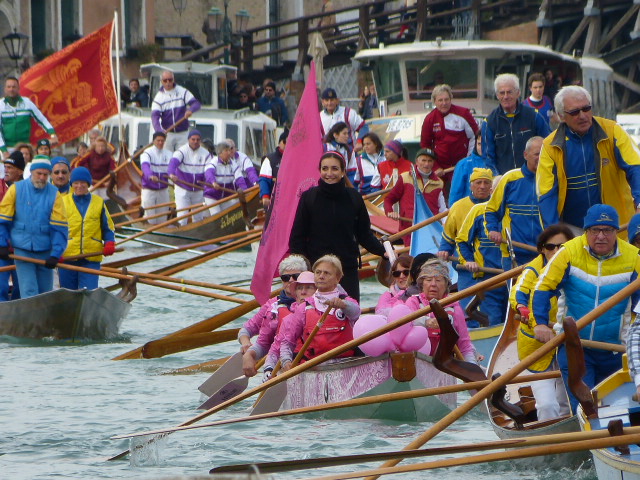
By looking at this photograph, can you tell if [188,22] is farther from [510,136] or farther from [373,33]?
[510,136]

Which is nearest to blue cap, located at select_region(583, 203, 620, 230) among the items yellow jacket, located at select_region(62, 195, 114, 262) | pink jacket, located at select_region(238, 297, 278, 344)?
pink jacket, located at select_region(238, 297, 278, 344)

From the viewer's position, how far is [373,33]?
35844mm

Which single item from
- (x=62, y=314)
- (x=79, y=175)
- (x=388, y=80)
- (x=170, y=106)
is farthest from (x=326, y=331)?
(x=388, y=80)

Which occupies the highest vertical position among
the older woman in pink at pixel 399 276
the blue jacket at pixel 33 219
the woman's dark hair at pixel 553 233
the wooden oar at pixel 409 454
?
the woman's dark hair at pixel 553 233

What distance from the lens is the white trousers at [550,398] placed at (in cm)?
877

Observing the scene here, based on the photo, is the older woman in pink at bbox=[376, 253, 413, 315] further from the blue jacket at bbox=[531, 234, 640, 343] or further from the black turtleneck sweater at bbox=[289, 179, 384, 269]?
the blue jacket at bbox=[531, 234, 640, 343]

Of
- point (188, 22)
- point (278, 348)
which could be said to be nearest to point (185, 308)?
point (278, 348)

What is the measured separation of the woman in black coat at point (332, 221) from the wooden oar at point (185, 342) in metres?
1.56

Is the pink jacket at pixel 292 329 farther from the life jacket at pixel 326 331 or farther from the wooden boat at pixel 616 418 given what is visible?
the wooden boat at pixel 616 418

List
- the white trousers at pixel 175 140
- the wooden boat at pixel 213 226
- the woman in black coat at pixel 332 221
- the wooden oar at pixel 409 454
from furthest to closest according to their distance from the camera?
the white trousers at pixel 175 140 < the wooden boat at pixel 213 226 < the woman in black coat at pixel 332 221 < the wooden oar at pixel 409 454

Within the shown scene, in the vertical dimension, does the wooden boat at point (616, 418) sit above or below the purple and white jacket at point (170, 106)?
below

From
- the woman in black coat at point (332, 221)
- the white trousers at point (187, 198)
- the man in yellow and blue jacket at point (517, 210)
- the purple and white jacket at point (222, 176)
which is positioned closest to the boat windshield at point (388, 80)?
the purple and white jacket at point (222, 176)

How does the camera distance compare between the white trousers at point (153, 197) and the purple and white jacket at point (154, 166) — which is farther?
the white trousers at point (153, 197)

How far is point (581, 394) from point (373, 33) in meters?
28.6
